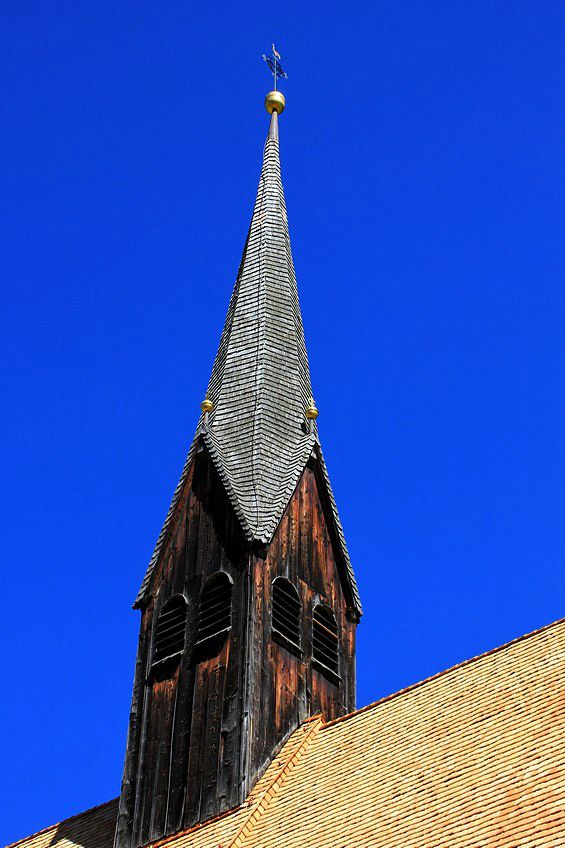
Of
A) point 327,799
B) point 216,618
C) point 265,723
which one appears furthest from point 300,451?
point 327,799

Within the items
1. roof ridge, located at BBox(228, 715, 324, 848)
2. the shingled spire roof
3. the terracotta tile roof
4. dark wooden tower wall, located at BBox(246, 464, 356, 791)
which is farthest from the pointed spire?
the terracotta tile roof

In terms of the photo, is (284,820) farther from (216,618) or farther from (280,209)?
(280,209)

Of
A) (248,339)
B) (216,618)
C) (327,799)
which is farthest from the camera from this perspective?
(248,339)

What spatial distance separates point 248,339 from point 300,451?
2770 mm

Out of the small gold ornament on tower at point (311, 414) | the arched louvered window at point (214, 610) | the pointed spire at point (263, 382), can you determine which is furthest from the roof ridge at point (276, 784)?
the small gold ornament on tower at point (311, 414)

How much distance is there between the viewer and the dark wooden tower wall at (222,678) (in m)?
20.8

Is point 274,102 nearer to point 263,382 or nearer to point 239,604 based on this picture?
point 263,382

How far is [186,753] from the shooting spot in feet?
69.7

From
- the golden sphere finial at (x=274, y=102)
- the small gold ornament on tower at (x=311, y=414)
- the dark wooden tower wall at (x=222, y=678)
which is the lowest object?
the dark wooden tower wall at (x=222, y=678)

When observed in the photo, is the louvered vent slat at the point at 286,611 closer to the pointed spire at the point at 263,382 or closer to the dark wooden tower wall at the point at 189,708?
the dark wooden tower wall at the point at 189,708

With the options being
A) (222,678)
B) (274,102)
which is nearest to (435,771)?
(222,678)

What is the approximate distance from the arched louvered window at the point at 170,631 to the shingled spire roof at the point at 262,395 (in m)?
0.68

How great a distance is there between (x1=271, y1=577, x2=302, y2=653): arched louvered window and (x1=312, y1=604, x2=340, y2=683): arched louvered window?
42 centimetres

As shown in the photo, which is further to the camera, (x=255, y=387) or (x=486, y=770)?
(x=255, y=387)
